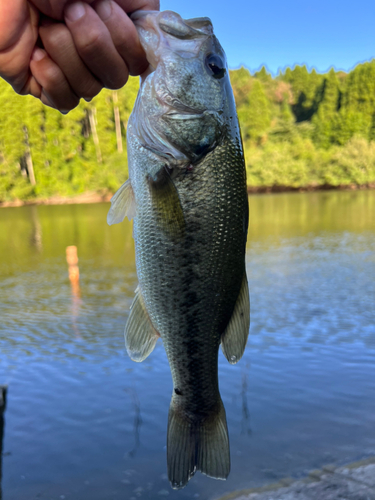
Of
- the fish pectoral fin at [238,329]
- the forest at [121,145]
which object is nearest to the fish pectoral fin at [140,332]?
the fish pectoral fin at [238,329]

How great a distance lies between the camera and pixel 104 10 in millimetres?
1997

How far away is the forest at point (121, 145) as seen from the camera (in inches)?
2235

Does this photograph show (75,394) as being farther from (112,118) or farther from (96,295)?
(112,118)

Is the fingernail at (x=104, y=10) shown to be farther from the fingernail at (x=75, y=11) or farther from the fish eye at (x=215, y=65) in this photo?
the fish eye at (x=215, y=65)

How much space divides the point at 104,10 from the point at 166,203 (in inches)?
32.2

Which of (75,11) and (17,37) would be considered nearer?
(75,11)

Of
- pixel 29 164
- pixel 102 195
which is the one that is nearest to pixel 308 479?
pixel 102 195

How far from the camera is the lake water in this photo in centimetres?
594

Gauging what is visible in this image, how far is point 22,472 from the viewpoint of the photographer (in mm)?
5996

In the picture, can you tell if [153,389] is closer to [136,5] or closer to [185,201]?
[185,201]

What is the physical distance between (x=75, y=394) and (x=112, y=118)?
62100mm

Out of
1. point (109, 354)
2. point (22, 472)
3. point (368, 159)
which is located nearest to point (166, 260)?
point (22, 472)

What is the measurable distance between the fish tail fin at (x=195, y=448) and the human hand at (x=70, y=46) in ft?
5.39

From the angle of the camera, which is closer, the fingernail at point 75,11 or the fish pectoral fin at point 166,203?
the fingernail at point 75,11
